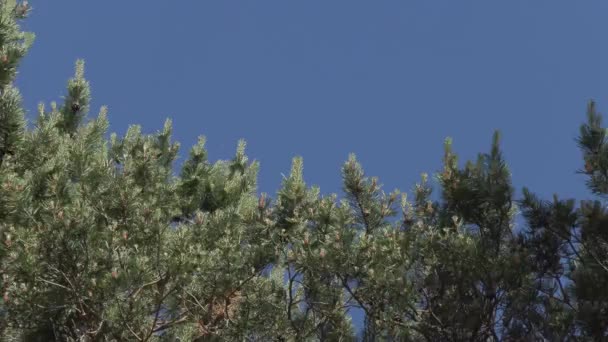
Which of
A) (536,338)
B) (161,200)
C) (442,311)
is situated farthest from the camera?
(161,200)

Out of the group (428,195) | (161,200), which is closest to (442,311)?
(428,195)

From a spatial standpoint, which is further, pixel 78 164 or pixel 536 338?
pixel 78 164

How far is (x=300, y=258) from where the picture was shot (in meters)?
3.83

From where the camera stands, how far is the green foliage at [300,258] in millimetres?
3637

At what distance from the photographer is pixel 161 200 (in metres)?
4.82

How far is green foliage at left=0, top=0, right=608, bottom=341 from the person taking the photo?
3637mm

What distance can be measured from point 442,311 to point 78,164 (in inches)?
98.5

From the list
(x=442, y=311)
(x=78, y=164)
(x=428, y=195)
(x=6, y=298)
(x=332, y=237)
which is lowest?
(x=6, y=298)

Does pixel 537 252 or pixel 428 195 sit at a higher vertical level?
Answer: pixel 428 195

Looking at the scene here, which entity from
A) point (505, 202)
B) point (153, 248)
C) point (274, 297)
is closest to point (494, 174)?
point (505, 202)

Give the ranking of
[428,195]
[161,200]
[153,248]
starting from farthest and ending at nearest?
[161,200] < [428,195] < [153,248]

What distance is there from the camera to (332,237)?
3.83 m

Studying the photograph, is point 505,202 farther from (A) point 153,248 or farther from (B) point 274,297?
(A) point 153,248

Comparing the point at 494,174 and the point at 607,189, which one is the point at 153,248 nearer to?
the point at 494,174
